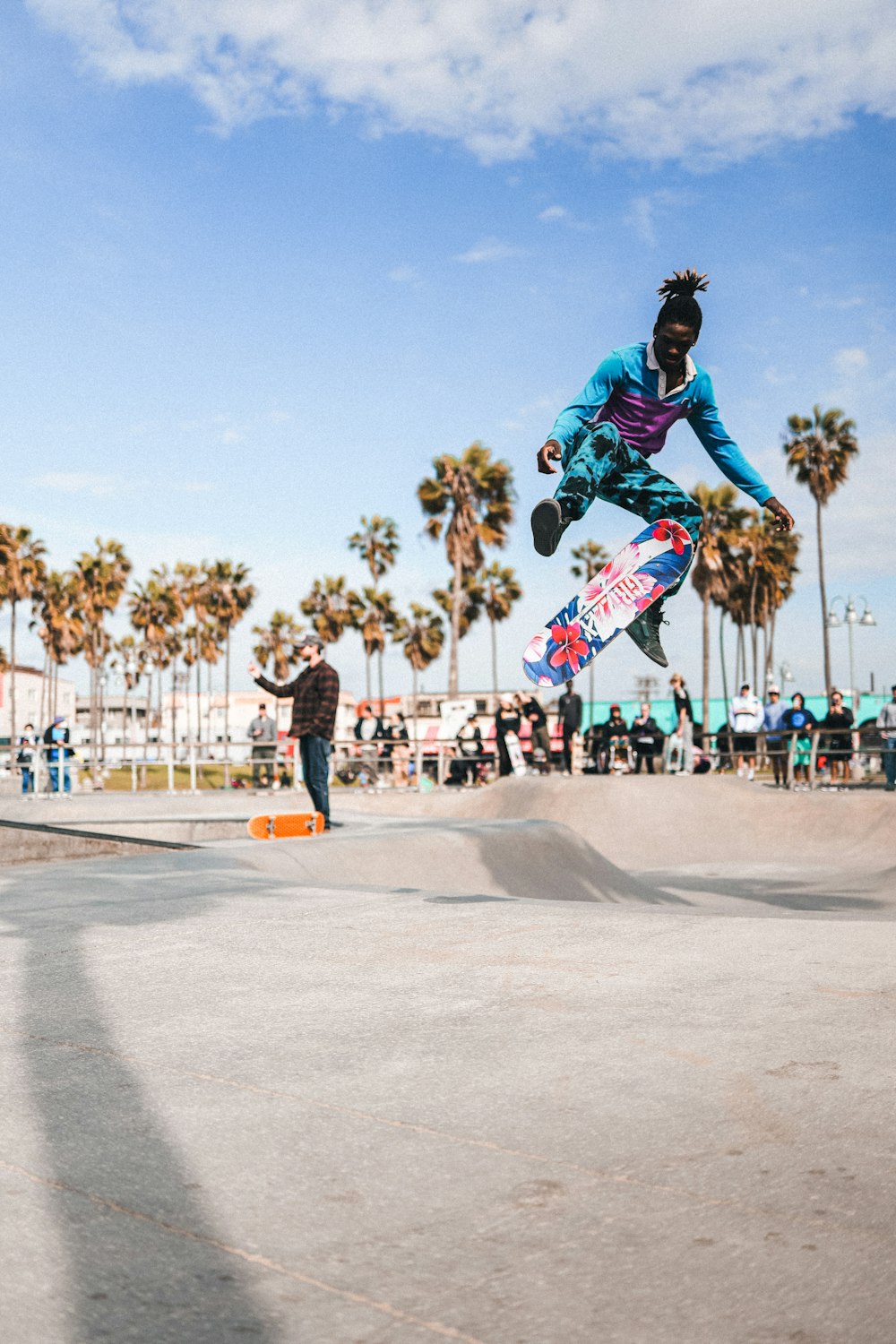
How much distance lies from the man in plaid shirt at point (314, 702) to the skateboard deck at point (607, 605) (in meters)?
3.10

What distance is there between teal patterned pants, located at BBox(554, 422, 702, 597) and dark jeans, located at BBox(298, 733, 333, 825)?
3883 mm

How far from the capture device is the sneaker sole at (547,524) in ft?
18.8

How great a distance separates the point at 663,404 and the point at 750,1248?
4.81 meters

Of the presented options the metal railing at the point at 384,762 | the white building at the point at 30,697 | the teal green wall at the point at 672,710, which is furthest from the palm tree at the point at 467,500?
the white building at the point at 30,697

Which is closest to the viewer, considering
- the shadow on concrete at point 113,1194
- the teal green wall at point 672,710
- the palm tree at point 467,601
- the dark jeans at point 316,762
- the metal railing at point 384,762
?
A: the shadow on concrete at point 113,1194

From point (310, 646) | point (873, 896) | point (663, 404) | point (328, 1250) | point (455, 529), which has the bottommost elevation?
point (873, 896)

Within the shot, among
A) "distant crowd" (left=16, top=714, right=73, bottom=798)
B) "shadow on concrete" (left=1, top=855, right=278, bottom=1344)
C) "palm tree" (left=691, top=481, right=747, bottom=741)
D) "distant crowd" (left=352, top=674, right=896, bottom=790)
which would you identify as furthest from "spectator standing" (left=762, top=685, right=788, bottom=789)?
"palm tree" (left=691, top=481, right=747, bottom=741)

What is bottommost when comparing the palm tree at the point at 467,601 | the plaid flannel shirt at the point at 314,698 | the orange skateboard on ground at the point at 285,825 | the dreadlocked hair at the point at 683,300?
the orange skateboard on ground at the point at 285,825

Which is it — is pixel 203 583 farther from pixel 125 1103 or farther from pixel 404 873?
pixel 125 1103

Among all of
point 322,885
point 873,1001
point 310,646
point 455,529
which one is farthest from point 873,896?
point 455,529

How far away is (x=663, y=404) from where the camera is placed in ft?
19.6

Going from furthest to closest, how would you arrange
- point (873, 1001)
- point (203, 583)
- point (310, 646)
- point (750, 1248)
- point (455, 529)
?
point (203, 583) < point (455, 529) < point (310, 646) < point (873, 1001) < point (750, 1248)

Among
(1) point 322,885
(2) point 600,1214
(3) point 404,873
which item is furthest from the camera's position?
(3) point 404,873

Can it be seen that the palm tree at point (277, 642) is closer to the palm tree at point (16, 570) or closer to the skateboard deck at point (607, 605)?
the palm tree at point (16, 570)
